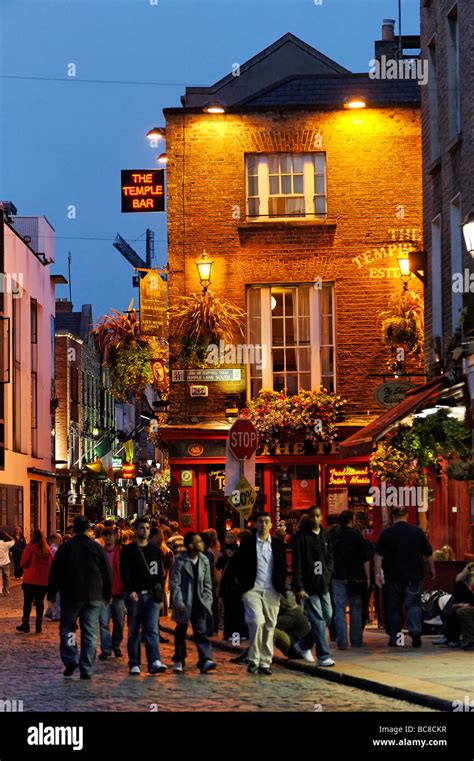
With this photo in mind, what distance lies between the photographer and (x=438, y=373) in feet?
82.3

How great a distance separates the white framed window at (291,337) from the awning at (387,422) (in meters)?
8.49

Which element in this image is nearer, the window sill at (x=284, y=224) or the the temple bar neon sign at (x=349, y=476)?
the the temple bar neon sign at (x=349, y=476)

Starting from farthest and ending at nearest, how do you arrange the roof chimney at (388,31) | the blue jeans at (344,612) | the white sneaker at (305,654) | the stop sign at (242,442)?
1. the roof chimney at (388,31)
2. the stop sign at (242,442)
3. the blue jeans at (344,612)
4. the white sneaker at (305,654)

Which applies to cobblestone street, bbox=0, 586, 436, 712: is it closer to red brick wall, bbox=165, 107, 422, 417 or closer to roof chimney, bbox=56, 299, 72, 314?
red brick wall, bbox=165, 107, 422, 417

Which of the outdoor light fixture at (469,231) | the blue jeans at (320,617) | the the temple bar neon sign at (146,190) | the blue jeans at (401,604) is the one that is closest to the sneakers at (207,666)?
the blue jeans at (320,617)

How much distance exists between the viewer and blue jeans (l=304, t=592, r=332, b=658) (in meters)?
17.4

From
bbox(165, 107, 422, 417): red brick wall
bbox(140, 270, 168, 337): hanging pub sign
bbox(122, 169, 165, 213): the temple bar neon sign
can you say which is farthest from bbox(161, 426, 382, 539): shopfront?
bbox(122, 169, 165, 213): the temple bar neon sign

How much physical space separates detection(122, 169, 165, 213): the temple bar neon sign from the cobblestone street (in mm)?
15505

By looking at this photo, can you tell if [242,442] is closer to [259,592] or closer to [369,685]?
[259,592]

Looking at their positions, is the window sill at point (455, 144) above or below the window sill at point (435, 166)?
below

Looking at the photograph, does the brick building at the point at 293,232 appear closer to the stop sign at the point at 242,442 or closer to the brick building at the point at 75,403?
the stop sign at the point at 242,442

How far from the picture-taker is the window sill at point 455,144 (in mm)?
23109

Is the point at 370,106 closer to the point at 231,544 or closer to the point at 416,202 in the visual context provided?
the point at 416,202

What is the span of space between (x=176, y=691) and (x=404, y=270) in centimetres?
1727
